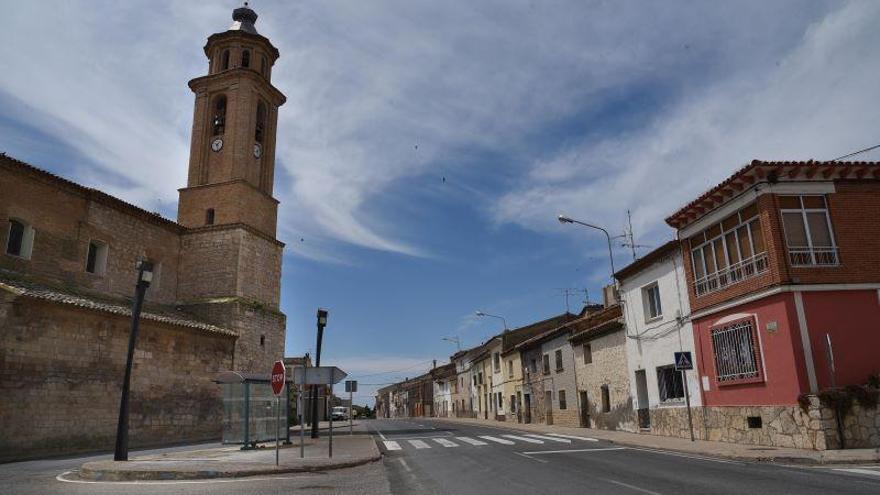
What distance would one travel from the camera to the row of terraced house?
45.6 feet

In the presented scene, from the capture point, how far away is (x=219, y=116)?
34.4 metres

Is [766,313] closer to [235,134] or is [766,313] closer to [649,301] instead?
[649,301]

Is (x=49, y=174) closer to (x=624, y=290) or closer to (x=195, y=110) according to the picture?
(x=195, y=110)

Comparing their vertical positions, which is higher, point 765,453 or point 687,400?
point 687,400

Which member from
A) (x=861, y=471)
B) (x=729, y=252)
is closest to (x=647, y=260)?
(x=729, y=252)

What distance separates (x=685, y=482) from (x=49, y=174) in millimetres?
25881

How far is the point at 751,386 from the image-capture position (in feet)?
51.1

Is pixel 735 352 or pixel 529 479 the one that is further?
pixel 735 352

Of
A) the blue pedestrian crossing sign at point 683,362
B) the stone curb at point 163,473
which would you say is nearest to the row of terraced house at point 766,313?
the blue pedestrian crossing sign at point 683,362

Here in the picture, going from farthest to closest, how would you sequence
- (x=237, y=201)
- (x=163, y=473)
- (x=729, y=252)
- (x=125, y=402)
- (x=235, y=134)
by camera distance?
(x=235, y=134) → (x=237, y=201) → (x=729, y=252) → (x=125, y=402) → (x=163, y=473)

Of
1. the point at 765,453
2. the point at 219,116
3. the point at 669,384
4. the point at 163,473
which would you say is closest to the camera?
→ the point at 163,473

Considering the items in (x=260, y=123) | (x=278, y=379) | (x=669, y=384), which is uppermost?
(x=260, y=123)

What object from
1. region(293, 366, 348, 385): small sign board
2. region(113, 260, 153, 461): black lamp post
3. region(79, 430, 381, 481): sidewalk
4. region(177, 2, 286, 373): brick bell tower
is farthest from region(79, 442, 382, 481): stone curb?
region(177, 2, 286, 373): brick bell tower

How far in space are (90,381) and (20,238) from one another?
7.09 metres
